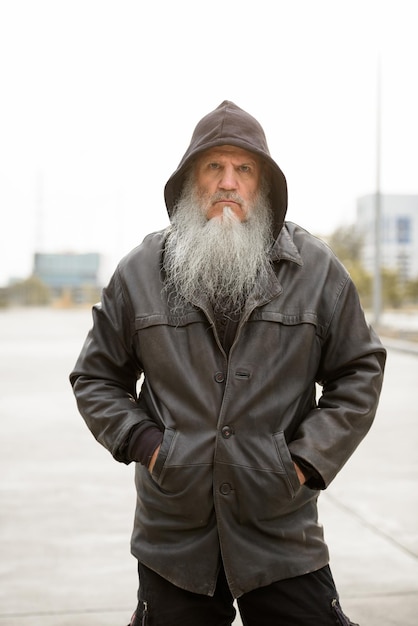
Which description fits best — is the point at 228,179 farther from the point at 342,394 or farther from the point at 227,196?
the point at 342,394

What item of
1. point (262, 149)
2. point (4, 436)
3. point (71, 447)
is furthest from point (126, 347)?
point (4, 436)

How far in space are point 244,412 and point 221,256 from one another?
51cm

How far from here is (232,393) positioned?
8.02ft

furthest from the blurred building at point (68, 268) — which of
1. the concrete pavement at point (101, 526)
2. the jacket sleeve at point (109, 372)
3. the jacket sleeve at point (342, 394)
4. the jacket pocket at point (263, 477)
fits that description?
the jacket pocket at point (263, 477)

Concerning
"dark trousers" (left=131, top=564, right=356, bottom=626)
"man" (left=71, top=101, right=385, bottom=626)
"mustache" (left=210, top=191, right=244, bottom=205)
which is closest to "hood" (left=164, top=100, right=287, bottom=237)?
"man" (left=71, top=101, right=385, bottom=626)

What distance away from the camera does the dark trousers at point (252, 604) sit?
2453 millimetres

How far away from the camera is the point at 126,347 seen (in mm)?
2686

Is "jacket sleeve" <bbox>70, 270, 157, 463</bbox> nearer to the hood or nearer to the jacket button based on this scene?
the jacket button

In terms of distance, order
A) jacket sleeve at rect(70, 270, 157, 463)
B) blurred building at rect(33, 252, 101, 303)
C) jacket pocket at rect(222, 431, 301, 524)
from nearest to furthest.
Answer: jacket pocket at rect(222, 431, 301, 524)
jacket sleeve at rect(70, 270, 157, 463)
blurred building at rect(33, 252, 101, 303)

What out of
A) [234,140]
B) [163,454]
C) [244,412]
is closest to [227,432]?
[244,412]

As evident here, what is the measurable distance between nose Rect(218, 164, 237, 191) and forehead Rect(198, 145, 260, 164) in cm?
4

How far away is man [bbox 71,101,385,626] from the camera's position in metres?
2.44

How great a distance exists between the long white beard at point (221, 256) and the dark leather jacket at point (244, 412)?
0.06m

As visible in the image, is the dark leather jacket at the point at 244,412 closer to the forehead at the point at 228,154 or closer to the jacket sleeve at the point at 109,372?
the jacket sleeve at the point at 109,372
